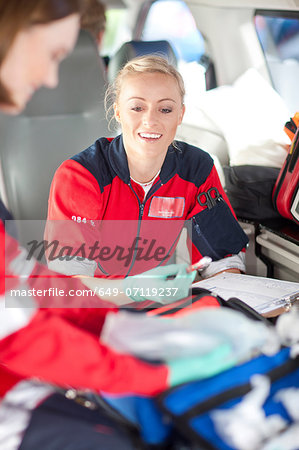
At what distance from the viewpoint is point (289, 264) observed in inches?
69.2

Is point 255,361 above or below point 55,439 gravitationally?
above

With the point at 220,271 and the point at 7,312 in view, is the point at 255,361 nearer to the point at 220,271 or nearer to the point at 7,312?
the point at 7,312

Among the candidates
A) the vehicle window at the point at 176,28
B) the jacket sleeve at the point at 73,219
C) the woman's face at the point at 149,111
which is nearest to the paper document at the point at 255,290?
the jacket sleeve at the point at 73,219

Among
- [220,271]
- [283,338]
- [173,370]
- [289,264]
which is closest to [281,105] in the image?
[289,264]

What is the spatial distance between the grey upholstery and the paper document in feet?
2.69

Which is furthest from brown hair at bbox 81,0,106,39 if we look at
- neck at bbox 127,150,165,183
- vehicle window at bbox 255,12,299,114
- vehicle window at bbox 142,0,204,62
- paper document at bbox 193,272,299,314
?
vehicle window at bbox 255,12,299,114

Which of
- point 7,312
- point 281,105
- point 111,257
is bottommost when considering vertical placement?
point 111,257

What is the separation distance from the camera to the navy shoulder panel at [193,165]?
1.76 meters

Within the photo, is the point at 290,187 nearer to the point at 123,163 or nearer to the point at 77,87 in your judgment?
the point at 123,163

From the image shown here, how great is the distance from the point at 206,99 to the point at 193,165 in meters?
0.84

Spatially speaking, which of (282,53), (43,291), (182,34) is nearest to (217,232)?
(43,291)

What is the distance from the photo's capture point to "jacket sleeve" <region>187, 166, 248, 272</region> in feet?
5.61

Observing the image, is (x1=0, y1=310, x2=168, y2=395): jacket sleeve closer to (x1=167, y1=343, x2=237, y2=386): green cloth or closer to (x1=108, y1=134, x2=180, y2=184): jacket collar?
(x1=167, y1=343, x2=237, y2=386): green cloth

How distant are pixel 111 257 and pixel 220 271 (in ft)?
1.28
